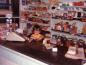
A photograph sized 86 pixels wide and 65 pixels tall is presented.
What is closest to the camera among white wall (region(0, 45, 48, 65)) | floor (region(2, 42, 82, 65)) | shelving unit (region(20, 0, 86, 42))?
floor (region(2, 42, 82, 65))

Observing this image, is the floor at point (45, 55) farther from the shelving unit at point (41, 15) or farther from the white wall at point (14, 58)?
the shelving unit at point (41, 15)

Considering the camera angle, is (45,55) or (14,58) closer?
(45,55)

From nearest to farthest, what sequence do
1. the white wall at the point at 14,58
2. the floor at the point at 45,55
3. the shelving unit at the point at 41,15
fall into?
the floor at the point at 45,55 < the white wall at the point at 14,58 < the shelving unit at the point at 41,15

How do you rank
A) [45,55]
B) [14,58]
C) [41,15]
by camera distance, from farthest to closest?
1. [41,15]
2. [14,58]
3. [45,55]

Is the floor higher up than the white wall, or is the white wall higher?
the floor

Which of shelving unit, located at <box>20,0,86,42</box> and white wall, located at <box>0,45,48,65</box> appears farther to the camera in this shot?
shelving unit, located at <box>20,0,86,42</box>

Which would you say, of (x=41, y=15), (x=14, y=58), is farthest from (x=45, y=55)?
(x=41, y=15)

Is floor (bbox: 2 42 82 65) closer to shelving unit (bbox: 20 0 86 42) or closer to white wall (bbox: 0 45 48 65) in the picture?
white wall (bbox: 0 45 48 65)

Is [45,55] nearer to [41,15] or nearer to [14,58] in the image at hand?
[14,58]

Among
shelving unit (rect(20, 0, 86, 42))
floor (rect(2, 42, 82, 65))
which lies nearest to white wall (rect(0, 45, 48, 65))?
floor (rect(2, 42, 82, 65))

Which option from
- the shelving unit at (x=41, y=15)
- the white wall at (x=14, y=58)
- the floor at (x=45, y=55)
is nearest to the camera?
the floor at (x=45, y=55)

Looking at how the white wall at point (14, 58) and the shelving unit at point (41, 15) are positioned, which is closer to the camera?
the white wall at point (14, 58)

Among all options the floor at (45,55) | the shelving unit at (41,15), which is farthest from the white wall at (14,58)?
the shelving unit at (41,15)

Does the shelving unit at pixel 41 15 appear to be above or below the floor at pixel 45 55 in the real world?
below
